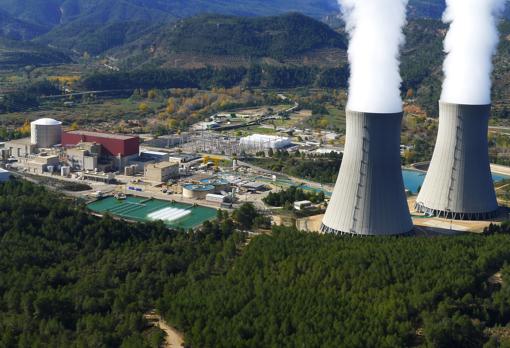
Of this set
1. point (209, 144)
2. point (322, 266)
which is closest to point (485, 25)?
point (322, 266)

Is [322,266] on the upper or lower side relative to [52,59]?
lower

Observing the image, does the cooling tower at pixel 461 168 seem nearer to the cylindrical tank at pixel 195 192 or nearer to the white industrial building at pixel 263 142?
the cylindrical tank at pixel 195 192

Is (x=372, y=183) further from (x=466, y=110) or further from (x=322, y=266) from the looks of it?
(x=466, y=110)

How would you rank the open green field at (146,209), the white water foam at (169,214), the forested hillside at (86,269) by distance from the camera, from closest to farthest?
the forested hillside at (86,269) < the open green field at (146,209) < the white water foam at (169,214)

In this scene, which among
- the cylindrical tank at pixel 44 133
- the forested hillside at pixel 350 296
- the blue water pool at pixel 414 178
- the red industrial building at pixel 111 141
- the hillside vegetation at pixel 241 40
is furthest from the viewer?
the hillside vegetation at pixel 241 40

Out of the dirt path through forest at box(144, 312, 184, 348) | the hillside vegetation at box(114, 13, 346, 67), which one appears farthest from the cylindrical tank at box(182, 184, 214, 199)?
the hillside vegetation at box(114, 13, 346, 67)

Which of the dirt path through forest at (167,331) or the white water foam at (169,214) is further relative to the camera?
the white water foam at (169,214)

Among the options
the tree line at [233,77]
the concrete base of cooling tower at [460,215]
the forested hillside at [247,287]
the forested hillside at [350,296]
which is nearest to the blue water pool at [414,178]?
the concrete base of cooling tower at [460,215]
